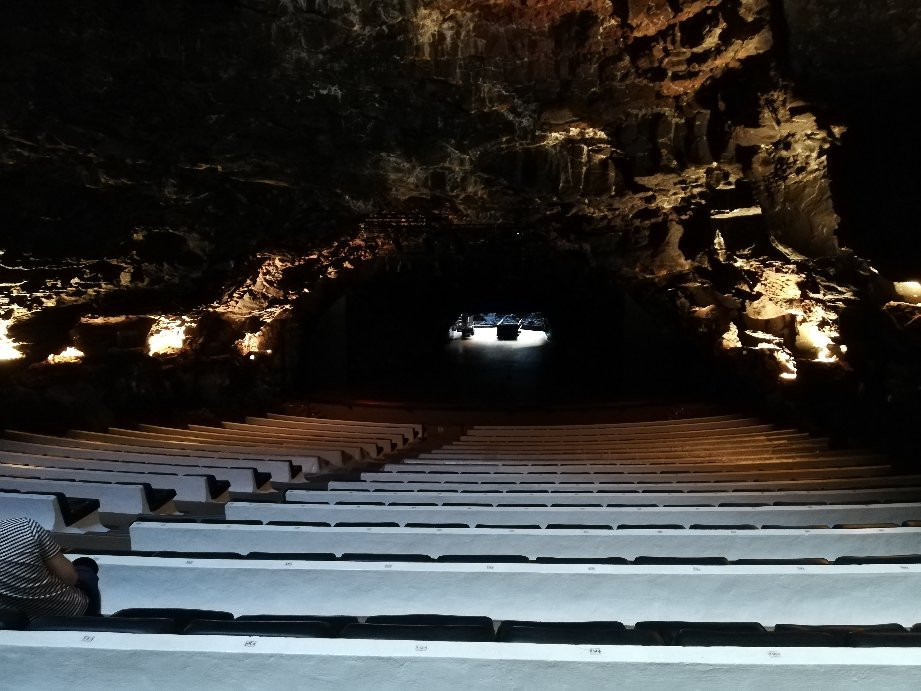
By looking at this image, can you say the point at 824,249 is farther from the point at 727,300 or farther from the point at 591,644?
the point at 591,644

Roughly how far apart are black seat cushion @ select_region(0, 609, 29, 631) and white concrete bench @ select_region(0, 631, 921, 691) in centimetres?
26

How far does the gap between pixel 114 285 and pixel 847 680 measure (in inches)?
491

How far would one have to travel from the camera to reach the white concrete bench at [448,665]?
1825mm

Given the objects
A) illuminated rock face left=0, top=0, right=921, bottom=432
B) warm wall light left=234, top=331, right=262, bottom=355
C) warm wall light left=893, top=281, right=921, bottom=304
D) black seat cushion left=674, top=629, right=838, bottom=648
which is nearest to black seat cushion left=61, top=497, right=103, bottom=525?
black seat cushion left=674, top=629, right=838, bottom=648

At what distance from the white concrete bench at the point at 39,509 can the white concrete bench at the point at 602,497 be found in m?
1.81

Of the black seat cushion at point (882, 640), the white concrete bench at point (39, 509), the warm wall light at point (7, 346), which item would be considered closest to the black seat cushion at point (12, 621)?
the white concrete bench at point (39, 509)

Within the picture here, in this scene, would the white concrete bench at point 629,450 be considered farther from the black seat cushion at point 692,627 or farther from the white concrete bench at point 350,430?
the black seat cushion at point 692,627

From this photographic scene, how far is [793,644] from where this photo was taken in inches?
82.6

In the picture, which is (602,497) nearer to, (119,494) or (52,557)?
(52,557)

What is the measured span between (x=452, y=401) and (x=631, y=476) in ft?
34.5

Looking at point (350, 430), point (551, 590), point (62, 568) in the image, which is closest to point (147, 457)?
point (350, 430)

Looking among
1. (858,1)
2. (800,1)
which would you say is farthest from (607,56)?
(858,1)

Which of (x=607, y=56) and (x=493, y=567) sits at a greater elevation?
(x=607, y=56)

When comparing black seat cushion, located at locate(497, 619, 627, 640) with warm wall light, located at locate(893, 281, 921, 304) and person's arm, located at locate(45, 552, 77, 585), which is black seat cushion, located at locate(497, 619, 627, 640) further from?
warm wall light, located at locate(893, 281, 921, 304)
